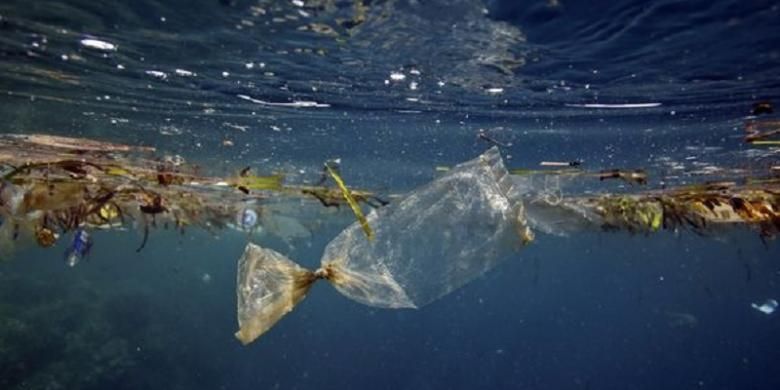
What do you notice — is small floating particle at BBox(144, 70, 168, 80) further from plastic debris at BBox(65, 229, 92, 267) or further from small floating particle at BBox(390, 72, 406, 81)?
small floating particle at BBox(390, 72, 406, 81)

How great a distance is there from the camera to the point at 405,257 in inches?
192

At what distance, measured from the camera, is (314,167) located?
19391mm

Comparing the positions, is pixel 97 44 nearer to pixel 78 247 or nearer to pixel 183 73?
pixel 183 73

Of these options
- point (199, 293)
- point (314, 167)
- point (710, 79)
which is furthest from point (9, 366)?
point (710, 79)

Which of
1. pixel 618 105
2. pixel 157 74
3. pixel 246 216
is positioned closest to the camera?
pixel 157 74

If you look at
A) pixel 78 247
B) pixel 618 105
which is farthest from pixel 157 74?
pixel 618 105

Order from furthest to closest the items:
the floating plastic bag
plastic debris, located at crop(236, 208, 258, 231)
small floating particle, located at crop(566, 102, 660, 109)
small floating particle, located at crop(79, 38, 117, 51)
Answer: plastic debris, located at crop(236, 208, 258, 231) < small floating particle, located at crop(566, 102, 660, 109) < small floating particle, located at crop(79, 38, 117, 51) < the floating plastic bag

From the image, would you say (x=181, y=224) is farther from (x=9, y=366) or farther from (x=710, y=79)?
(x=9, y=366)

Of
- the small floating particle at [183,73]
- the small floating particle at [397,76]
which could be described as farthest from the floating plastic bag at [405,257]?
the small floating particle at [183,73]

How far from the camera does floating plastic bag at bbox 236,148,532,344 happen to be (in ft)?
15.8

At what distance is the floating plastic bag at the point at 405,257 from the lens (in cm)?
481

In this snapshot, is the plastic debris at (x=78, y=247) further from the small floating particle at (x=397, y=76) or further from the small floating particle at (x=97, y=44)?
the small floating particle at (x=397, y=76)

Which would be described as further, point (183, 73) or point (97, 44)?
point (183, 73)

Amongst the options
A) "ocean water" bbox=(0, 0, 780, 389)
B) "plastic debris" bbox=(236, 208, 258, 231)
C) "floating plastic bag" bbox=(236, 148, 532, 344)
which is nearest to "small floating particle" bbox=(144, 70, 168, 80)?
"ocean water" bbox=(0, 0, 780, 389)
